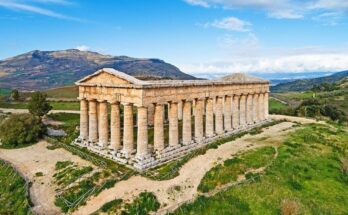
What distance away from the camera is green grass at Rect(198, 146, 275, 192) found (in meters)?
32.5

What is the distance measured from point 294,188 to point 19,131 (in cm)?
3666

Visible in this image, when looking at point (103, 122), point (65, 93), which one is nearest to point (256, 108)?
point (103, 122)

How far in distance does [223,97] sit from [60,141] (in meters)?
24.3

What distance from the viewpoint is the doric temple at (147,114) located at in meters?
37.1

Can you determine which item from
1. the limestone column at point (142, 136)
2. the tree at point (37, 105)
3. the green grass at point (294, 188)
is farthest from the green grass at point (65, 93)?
the green grass at point (294, 188)

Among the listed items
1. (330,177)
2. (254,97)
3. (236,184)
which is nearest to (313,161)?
(330,177)

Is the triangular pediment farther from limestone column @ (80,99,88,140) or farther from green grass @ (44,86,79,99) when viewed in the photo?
green grass @ (44,86,79,99)

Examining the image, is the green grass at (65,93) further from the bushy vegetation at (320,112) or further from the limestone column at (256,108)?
the bushy vegetation at (320,112)

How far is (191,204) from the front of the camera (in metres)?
28.5

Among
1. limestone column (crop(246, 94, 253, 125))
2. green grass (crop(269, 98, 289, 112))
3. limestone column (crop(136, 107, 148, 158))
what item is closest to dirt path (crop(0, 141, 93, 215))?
limestone column (crop(136, 107, 148, 158))

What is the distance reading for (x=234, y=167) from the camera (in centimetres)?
3553

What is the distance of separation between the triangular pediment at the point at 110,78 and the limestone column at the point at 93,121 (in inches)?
114

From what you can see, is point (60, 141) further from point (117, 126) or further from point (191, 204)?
point (191, 204)

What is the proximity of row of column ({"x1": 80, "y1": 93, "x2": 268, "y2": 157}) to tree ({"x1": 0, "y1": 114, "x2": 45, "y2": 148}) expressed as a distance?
306 inches
